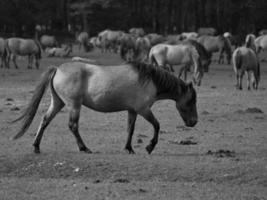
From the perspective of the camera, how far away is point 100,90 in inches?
431

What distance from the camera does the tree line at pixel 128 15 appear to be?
55.6 metres

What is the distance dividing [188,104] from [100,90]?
4.92 ft

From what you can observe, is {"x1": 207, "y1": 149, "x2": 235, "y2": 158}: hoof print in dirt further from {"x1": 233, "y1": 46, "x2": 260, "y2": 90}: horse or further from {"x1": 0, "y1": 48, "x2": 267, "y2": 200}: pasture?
{"x1": 233, "y1": 46, "x2": 260, "y2": 90}: horse

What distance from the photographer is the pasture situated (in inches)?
346

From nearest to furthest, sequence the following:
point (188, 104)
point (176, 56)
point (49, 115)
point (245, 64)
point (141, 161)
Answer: point (141, 161) < point (49, 115) < point (188, 104) < point (245, 64) < point (176, 56)

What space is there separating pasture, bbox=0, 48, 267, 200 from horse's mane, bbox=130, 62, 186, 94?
37.7 inches

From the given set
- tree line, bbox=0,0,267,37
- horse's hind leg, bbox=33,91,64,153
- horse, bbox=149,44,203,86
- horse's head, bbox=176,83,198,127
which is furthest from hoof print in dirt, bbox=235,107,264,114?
tree line, bbox=0,0,267,37

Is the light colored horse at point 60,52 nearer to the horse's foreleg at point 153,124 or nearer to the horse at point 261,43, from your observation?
the horse at point 261,43

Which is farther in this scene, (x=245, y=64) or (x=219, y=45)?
(x=219, y=45)

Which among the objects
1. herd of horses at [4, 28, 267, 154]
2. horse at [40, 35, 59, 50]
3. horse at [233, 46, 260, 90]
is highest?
herd of horses at [4, 28, 267, 154]

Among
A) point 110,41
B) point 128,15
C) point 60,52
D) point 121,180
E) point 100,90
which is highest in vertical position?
point 100,90

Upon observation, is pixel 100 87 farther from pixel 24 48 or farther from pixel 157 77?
pixel 24 48

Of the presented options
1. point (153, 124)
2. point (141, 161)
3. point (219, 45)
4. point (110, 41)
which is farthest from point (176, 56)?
point (110, 41)

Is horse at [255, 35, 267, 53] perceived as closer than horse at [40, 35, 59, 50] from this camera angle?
Yes
